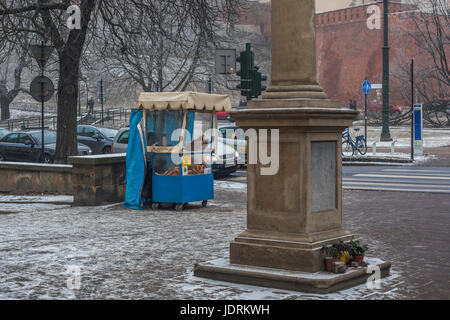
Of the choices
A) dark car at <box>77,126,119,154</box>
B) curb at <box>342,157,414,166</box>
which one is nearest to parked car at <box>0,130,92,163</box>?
dark car at <box>77,126,119,154</box>

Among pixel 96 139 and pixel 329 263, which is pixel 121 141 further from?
pixel 329 263

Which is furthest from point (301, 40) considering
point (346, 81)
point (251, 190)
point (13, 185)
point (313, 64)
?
point (346, 81)

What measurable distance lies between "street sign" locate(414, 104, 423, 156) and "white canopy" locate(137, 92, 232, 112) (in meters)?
14.6

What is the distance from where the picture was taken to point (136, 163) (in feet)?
46.1

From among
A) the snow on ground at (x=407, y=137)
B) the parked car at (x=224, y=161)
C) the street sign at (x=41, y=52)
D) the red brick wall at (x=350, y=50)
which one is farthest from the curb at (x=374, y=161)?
the red brick wall at (x=350, y=50)

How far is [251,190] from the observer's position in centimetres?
775

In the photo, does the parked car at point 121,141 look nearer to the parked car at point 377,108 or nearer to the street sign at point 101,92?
the street sign at point 101,92

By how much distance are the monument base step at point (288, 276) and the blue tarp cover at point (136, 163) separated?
6.44 meters

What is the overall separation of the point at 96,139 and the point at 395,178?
14709 mm

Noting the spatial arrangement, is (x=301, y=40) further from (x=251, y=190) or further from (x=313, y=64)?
(x=251, y=190)

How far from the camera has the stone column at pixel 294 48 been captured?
298 inches

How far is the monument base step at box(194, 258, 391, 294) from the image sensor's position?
22.3 ft

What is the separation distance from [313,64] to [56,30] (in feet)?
39.7
